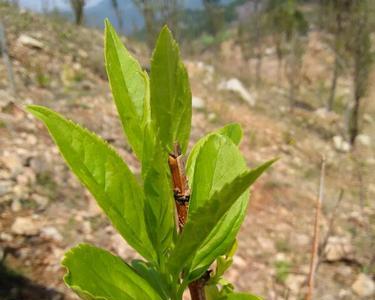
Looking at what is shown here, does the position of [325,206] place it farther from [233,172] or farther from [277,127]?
[233,172]

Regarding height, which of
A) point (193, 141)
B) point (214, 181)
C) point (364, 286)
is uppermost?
point (214, 181)

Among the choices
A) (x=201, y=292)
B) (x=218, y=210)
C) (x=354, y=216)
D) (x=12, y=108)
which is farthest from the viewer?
(x=354, y=216)

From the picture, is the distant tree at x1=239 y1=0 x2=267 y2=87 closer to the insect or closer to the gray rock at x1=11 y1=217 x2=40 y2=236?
the gray rock at x1=11 y1=217 x2=40 y2=236

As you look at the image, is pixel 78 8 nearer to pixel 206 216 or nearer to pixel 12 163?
pixel 12 163

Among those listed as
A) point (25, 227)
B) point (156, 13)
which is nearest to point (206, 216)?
point (25, 227)

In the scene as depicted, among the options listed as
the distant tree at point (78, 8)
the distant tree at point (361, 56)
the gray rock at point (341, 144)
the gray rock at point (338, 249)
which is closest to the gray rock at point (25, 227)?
the gray rock at point (338, 249)

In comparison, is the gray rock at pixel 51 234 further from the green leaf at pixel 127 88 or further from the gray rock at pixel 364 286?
the green leaf at pixel 127 88

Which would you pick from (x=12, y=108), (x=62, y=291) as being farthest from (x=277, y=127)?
(x=62, y=291)
